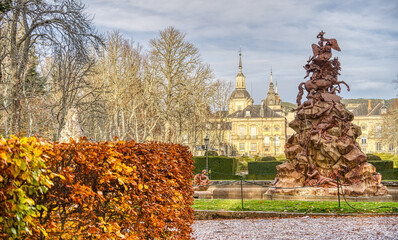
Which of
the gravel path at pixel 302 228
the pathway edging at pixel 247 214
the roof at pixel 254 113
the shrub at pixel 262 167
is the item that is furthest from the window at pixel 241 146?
the gravel path at pixel 302 228

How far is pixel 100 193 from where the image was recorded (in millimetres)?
3818

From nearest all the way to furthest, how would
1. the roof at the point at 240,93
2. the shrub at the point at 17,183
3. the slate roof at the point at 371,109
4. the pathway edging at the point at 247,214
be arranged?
the shrub at the point at 17,183 < the pathway edging at the point at 247,214 < the slate roof at the point at 371,109 < the roof at the point at 240,93

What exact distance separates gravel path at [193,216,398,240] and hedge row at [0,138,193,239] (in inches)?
122

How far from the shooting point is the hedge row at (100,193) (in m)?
3.25

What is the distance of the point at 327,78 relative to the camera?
15484 millimetres

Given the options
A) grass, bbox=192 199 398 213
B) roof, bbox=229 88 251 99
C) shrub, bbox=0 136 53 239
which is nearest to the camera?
shrub, bbox=0 136 53 239

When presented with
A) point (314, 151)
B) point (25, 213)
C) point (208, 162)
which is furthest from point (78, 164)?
point (208, 162)

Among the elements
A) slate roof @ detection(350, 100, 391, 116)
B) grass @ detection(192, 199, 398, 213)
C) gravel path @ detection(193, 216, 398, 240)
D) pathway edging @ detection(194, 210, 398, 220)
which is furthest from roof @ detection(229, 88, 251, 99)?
gravel path @ detection(193, 216, 398, 240)

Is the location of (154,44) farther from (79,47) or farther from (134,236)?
(134,236)

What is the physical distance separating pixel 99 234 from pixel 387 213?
949cm

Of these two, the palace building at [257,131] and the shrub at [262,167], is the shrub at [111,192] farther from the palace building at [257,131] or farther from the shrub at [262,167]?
the palace building at [257,131]

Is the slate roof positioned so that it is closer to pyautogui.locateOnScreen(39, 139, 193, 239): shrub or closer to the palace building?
the palace building

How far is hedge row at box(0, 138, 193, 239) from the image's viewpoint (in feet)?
10.7

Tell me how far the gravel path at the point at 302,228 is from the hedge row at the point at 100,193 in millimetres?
3111
